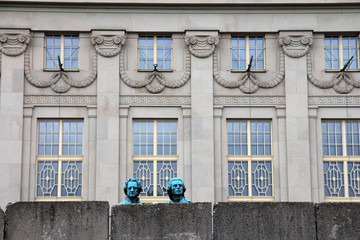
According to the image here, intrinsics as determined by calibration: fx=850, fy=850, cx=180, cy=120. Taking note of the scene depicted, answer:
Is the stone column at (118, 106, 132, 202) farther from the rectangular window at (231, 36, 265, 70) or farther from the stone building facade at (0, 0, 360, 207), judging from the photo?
the rectangular window at (231, 36, 265, 70)

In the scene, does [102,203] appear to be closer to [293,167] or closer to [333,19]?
[293,167]

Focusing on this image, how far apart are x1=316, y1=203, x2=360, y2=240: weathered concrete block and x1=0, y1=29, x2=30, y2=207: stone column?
2234cm

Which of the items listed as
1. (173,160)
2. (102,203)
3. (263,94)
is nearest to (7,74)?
(173,160)

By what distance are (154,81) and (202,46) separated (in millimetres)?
2545

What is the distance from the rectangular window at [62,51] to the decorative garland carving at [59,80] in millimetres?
520

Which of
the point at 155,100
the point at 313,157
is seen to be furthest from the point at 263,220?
the point at 155,100

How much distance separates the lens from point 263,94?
119 ft

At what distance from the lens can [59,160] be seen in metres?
35.6

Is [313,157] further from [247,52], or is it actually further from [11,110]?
[11,110]

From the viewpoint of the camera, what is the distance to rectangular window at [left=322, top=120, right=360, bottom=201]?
35.8m

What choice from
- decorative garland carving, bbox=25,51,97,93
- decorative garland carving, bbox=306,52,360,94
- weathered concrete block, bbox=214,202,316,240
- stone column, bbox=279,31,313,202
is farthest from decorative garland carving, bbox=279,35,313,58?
weathered concrete block, bbox=214,202,316,240

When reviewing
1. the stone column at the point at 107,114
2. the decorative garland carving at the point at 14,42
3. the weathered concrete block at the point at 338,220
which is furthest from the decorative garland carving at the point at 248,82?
the weathered concrete block at the point at 338,220

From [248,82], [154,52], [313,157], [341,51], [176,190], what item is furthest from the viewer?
[341,51]

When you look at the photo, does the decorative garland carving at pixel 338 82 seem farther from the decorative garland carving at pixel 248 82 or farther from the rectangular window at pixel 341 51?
the decorative garland carving at pixel 248 82
